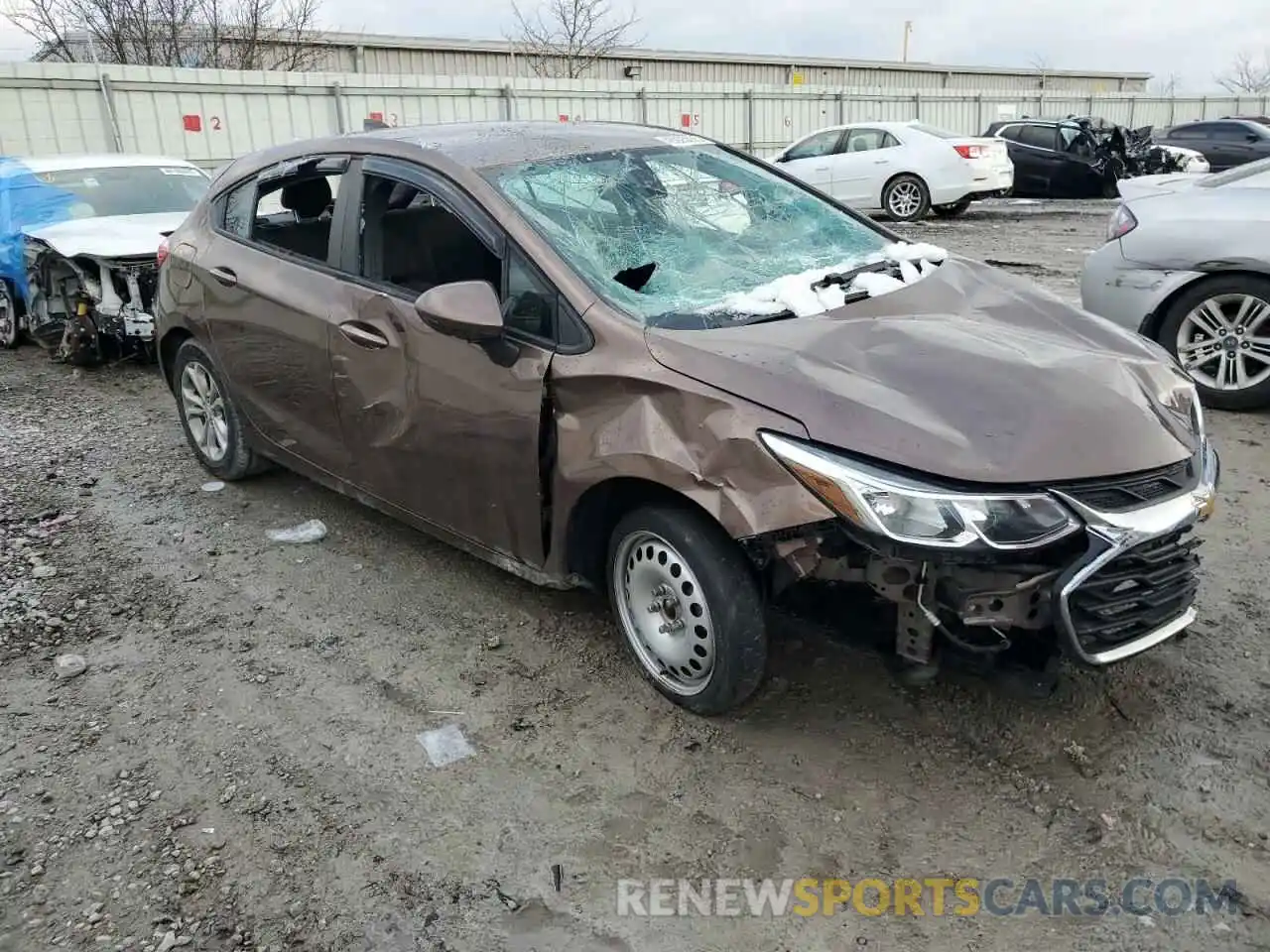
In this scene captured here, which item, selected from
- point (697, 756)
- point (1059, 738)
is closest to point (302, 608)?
point (697, 756)

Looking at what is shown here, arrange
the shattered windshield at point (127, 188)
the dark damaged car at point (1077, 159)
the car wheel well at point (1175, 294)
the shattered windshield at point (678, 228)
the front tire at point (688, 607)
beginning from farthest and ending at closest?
the dark damaged car at point (1077, 159) < the shattered windshield at point (127, 188) < the car wheel well at point (1175, 294) < the shattered windshield at point (678, 228) < the front tire at point (688, 607)

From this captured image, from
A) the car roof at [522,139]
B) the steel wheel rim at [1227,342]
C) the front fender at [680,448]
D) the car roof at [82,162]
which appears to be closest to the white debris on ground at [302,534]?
the car roof at [522,139]

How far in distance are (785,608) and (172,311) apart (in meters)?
3.56

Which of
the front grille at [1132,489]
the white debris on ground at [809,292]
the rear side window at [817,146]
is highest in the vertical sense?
the rear side window at [817,146]

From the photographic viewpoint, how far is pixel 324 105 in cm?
1614

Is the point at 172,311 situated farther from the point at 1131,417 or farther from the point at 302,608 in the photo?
the point at 1131,417

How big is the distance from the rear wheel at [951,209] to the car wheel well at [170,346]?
44.5 ft

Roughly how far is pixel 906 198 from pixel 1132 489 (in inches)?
571

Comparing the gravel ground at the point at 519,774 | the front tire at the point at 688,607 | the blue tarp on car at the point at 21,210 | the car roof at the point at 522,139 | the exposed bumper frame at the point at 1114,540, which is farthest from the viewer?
the blue tarp on car at the point at 21,210

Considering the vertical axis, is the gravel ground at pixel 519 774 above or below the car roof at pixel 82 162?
below

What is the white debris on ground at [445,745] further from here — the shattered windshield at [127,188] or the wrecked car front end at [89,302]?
the shattered windshield at [127,188]

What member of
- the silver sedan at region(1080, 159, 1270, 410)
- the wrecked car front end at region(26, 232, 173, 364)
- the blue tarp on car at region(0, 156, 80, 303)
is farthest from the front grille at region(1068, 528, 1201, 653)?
the blue tarp on car at region(0, 156, 80, 303)

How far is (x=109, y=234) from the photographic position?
7559 mm

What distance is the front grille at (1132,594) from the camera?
102 inches
